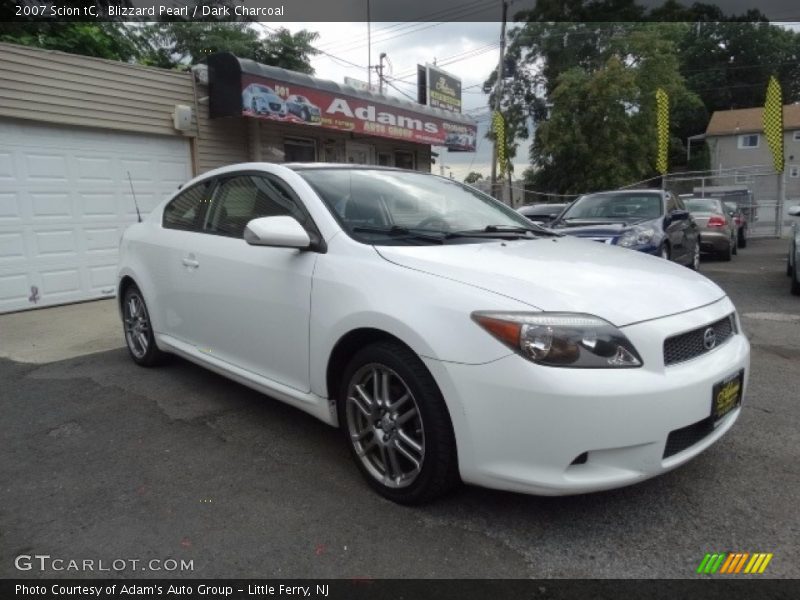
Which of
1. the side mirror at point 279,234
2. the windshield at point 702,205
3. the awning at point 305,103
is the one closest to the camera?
the side mirror at point 279,234

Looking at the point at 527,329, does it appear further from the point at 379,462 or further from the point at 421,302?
the point at 379,462

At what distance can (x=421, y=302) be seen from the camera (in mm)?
2496

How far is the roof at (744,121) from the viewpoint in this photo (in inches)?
1831

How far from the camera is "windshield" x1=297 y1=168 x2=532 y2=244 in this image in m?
3.16

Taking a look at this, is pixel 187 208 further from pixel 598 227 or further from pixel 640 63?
pixel 640 63

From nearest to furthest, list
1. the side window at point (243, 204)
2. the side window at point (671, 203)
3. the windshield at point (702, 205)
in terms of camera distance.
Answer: the side window at point (243, 204), the side window at point (671, 203), the windshield at point (702, 205)

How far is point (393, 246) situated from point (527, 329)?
35.5 inches

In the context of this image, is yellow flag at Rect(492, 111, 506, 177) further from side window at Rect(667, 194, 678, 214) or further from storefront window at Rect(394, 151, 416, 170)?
side window at Rect(667, 194, 678, 214)

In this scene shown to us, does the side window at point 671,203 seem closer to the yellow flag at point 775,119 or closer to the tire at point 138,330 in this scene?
the tire at point 138,330

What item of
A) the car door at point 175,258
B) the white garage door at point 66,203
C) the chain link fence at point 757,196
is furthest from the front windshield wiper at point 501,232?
the chain link fence at point 757,196

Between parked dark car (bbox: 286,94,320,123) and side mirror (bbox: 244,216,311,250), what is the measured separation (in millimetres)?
7676

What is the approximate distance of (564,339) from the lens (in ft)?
7.38

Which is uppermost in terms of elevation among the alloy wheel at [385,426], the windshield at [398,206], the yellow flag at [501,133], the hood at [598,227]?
the yellow flag at [501,133]

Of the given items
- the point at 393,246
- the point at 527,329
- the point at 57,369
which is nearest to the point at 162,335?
the point at 57,369
